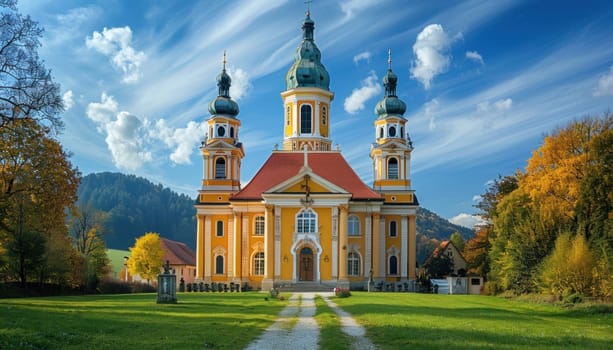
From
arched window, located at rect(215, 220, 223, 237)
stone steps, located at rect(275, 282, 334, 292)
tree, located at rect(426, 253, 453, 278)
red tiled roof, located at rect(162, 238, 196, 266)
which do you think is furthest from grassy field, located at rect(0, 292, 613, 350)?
red tiled roof, located at rect(162, 238, 196, 266)

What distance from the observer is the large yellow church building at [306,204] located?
49.8 meters

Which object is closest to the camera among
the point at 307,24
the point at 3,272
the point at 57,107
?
the point at 57,107

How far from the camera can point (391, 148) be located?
55.8 meters

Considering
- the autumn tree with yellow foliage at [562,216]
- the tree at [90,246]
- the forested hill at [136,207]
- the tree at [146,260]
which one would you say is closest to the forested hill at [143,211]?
the forested hill at [136,207]

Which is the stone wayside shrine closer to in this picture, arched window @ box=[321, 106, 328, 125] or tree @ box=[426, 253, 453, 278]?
tree @ box=[426, 253, 453, 278]

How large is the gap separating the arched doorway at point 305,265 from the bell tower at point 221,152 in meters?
9.08

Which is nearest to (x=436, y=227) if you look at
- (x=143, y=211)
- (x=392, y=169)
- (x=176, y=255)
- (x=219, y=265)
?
(x=143, y=211)

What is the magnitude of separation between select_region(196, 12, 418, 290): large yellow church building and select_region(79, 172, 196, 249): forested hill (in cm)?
6867

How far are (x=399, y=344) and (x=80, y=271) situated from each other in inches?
1228

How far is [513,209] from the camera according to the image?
4003 centimetres

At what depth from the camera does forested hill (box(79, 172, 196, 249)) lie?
130 meters

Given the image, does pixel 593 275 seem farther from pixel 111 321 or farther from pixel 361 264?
pixel 361 264

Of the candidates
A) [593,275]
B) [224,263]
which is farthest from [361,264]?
[593,275]

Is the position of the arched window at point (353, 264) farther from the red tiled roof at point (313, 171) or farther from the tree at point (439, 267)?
the tree at point (439, 267)
